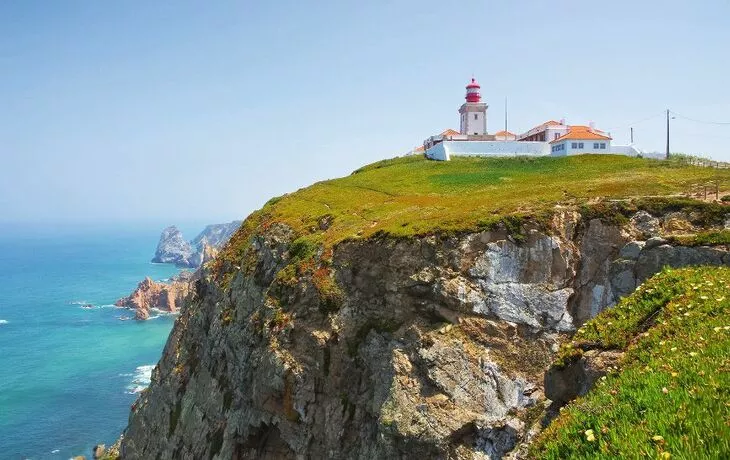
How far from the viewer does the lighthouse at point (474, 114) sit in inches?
3396

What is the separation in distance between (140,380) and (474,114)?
2904 inches

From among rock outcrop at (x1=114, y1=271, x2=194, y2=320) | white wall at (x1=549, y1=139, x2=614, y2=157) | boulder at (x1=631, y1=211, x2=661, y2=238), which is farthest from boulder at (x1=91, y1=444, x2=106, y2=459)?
rock outcrop at (x1=114, y1=271, x2=194, y2=320)

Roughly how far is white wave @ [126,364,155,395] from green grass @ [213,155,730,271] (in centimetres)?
5019

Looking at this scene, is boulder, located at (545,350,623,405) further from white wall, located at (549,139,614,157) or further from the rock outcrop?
the rock outcrop

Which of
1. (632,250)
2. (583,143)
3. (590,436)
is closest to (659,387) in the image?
(590,436)

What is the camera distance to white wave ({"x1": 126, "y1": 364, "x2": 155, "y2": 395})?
289ft

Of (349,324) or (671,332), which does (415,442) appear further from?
(671,332)

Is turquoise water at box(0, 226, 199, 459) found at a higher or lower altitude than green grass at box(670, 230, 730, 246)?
lower

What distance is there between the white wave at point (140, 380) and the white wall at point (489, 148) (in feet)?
191

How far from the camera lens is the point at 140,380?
9288 cm

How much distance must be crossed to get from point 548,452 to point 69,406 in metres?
90.7

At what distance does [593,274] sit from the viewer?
28.8 metres

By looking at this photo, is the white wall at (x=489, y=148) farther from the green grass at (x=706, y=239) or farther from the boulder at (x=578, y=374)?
the boulder at (x=578, y=374)

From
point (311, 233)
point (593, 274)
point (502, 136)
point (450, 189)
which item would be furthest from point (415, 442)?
point (502, 136)
